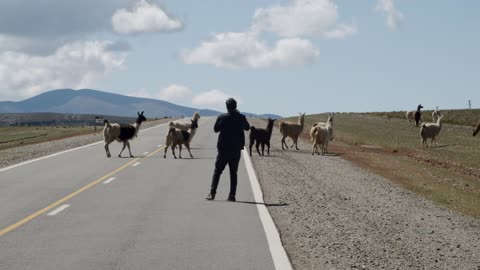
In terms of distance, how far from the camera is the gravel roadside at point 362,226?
29.8 feet

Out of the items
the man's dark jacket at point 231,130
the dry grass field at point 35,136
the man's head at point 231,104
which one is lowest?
the dry grass field at point 35,136

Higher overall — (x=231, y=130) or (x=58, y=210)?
(x=231, y=130)

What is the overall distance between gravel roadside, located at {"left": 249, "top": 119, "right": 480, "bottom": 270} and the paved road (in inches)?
26.0

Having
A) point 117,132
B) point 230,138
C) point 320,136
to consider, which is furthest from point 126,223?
point 320,136

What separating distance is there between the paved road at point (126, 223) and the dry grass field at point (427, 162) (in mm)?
5835

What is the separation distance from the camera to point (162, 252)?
9000 millimetres

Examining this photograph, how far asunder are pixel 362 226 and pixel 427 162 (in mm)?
20773

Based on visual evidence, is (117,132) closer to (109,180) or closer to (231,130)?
(109,180)

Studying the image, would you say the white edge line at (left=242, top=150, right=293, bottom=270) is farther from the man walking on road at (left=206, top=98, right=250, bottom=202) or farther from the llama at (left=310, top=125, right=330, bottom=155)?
the llama at (left=310, top=125, right=330, bottom=155)

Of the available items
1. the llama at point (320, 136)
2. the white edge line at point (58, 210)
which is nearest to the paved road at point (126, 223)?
the white edge line at point (58, 210)

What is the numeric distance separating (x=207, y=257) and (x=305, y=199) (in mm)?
6794

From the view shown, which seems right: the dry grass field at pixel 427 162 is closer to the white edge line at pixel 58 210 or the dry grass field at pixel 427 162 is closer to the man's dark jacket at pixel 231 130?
A: the man's dark jacket at pixel 231 130

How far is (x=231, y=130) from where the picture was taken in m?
14.6

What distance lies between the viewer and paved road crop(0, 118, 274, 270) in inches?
338
